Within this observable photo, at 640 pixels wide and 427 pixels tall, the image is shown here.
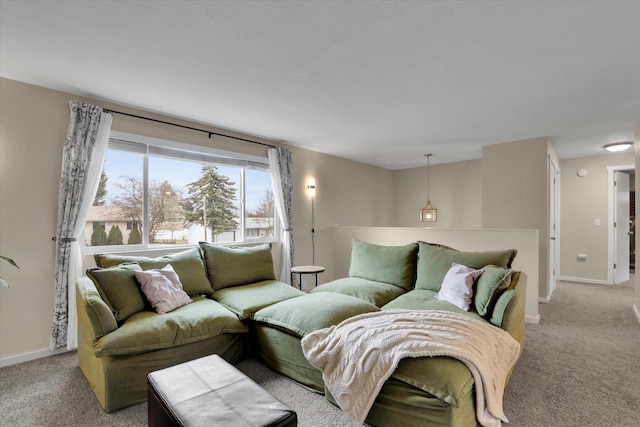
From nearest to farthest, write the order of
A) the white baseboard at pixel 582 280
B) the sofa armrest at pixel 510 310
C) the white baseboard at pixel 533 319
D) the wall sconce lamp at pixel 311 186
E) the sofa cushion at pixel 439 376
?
the sofa cushion at pixel 439 376 < the sofa armrest at pixel 510 310 < the white baseboard at pixel 533 319 < the wall sconce lamp at pixel 311 186 < the white baseboard at pixel 582 280

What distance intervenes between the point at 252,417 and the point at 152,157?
317 cm

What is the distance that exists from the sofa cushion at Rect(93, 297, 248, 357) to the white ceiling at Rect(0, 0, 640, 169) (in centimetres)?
195

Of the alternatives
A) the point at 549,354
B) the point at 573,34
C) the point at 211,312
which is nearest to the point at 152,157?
the point at 211,312

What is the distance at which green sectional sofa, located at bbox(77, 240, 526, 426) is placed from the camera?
1.66m

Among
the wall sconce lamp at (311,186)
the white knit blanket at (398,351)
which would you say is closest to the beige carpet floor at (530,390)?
the white knit blanket at (398,351)

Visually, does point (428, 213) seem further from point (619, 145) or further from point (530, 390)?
point (530, 390)

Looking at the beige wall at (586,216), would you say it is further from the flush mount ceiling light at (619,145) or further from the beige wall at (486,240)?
the beige wall at (486,240)

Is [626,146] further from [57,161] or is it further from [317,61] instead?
[57,161]

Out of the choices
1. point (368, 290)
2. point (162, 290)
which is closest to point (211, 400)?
point (162, 290)

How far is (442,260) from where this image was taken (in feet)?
10.4

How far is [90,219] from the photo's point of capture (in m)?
3.11

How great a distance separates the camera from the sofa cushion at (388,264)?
3.41 metres

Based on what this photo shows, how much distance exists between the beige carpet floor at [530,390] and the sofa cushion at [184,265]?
874 mm

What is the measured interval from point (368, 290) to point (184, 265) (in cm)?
187
